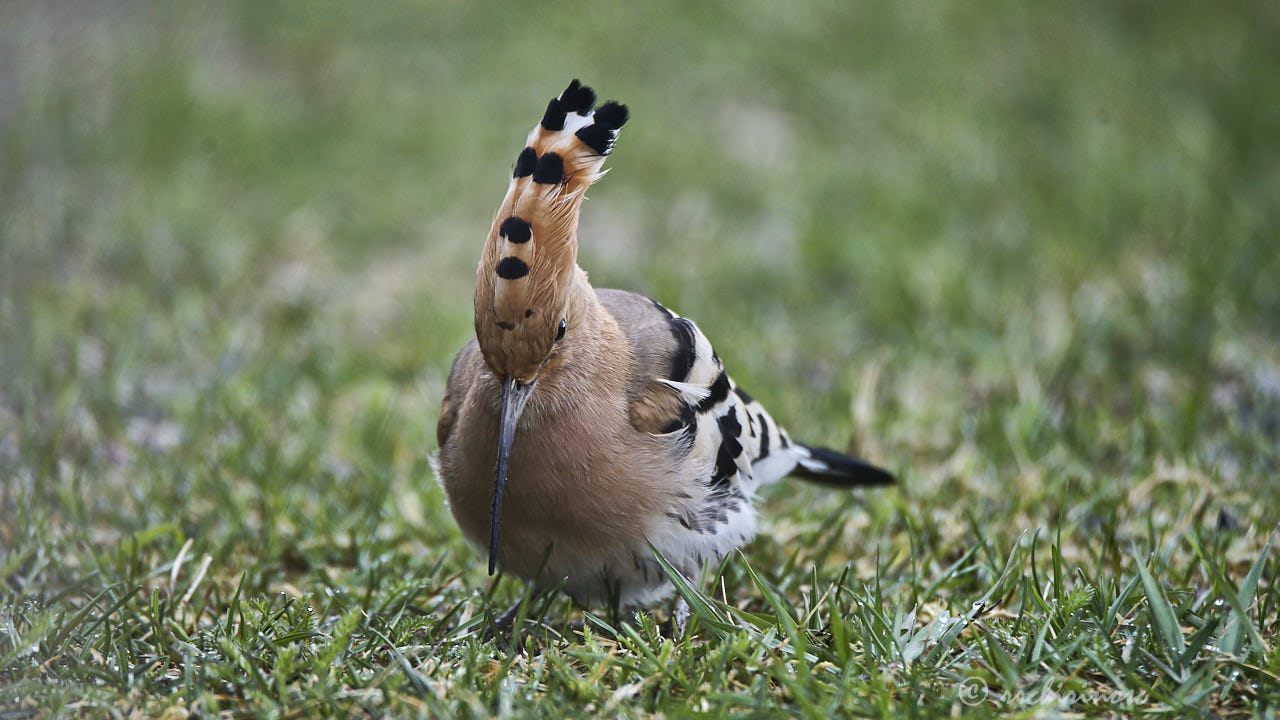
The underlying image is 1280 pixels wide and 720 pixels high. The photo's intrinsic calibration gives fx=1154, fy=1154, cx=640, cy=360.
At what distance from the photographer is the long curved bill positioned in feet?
8.19

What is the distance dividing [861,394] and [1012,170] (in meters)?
2.75

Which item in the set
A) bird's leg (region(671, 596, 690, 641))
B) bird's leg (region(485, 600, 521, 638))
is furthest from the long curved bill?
bird's leg (region(671, 596, 690, 641))

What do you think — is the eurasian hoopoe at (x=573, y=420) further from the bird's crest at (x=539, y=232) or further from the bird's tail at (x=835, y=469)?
the bird's tail at (x=835, y=469)

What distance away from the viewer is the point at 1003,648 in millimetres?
2381

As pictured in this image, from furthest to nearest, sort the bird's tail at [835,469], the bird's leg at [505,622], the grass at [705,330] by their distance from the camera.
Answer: the bird's tail at [835,469]
the bird's leg at [505,622]
the grass at [705,330]

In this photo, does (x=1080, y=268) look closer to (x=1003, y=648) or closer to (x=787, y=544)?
(x=787, y=544)

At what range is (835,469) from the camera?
3.40 meters

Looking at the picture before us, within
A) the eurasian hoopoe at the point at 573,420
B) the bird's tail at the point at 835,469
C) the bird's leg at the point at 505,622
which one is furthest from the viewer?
the bird's tail at the point at 835,469

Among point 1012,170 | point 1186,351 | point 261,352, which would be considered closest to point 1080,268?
point 1186,351

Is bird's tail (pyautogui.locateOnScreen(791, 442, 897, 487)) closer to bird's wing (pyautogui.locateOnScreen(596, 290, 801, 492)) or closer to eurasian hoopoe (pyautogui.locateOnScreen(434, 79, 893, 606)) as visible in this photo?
bird's wing (pyautogui.locateOnScreen(596, 290, 801, 492))

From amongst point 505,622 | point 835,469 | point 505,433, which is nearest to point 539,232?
point 505,433

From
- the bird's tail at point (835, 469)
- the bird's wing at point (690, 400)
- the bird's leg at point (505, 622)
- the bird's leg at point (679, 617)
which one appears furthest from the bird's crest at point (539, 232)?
the bird's tail at point (835, 469)

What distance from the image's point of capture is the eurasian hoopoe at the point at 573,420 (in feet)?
8.13

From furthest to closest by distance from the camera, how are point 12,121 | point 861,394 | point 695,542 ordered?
point 12,121
point 861,394
point 695,542
